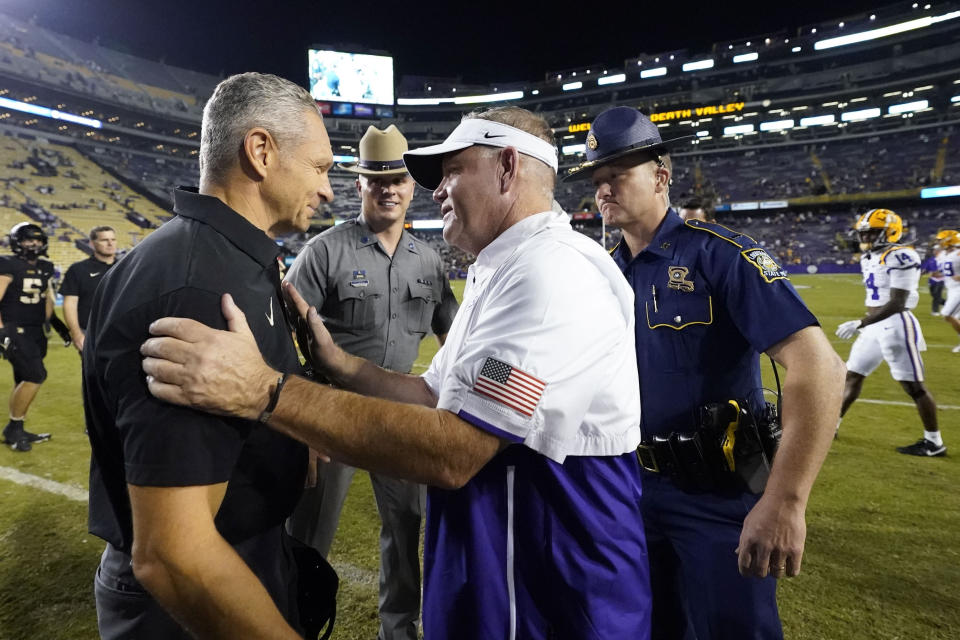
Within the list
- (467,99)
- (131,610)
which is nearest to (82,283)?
(131,610)

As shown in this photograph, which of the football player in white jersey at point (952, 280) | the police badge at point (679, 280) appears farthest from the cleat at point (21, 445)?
the football player in white jersey at point (952, 280)

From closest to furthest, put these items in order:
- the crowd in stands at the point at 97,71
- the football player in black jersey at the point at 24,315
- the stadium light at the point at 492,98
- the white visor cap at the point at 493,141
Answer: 1. the white visor cap at the point at 493,141
2. the football player in black jersey at the point at 24,315
3. the crowd in stands at the point at 97,71
4. the stadium light at the point at 492,98

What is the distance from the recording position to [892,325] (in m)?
6.07

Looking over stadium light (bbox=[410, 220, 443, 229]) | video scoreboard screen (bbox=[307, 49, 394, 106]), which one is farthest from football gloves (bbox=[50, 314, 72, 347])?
video scoreboard screen (bbox=[307, 49, 394, 106])

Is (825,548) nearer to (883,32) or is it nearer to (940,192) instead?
(940,192)

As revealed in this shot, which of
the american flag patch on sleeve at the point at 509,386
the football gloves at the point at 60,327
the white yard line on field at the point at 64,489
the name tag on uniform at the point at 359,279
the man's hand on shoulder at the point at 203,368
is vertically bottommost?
the white yard line on field at the point at 64,489

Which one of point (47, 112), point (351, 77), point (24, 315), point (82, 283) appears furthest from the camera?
point (351, 77)

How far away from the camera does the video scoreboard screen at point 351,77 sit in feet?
174

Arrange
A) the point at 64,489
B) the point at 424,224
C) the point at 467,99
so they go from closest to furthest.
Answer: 1. the point at 64,489
2. the point at 424,224
3. the point at 467,99

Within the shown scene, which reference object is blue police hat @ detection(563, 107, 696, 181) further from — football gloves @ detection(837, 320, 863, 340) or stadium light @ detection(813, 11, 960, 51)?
stadium light @ detection(813, 11, 960, 51)

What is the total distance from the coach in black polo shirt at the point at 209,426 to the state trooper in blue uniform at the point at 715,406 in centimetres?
151

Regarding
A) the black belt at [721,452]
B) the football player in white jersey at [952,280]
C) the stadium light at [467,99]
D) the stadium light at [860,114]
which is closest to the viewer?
the black belt at [721,452]

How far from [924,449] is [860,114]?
60072mm

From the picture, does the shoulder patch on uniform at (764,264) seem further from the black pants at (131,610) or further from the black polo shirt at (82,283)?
the black polo shirt at (82,283)
